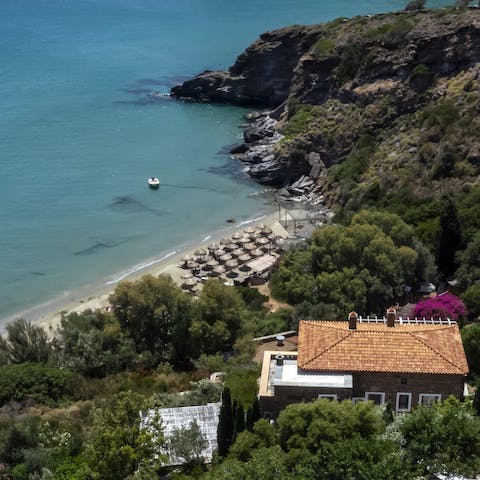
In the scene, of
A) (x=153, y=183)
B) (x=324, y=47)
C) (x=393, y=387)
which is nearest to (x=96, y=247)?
(x=153, y=183)

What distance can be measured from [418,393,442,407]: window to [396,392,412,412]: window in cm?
35

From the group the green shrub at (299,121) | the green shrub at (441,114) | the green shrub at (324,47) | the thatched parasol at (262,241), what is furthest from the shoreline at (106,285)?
the green shrub at (324,47)

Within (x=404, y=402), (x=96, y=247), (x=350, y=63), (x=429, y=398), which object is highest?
(x=350, y=63)

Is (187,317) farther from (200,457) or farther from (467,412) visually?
(467,412)

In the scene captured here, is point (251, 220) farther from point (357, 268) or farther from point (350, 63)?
point (357, 268)

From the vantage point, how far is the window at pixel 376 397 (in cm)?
2411

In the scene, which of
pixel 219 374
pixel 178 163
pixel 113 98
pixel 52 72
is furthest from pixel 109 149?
pixel 219 374

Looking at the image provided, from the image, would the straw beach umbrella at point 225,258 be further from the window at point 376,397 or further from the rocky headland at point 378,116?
the window at point 376,397

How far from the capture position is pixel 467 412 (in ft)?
66.9

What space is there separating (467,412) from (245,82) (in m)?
72.5

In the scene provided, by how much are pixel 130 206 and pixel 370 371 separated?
40298 mm

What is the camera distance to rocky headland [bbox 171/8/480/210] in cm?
5356

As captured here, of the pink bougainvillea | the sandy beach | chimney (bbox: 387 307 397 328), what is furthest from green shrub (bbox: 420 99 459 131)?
chimney (bbox: 387 307 397 328)

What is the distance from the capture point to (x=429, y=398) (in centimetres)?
2412
